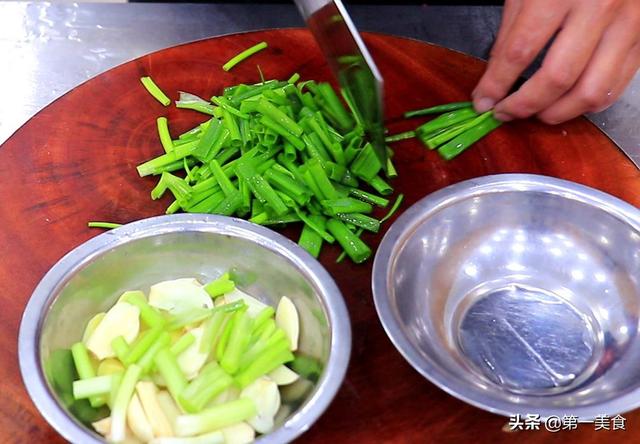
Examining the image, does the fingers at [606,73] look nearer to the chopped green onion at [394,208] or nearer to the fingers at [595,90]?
the fingers at [595,90]

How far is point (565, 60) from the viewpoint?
166 cm

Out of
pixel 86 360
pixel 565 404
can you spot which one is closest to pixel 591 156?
pixel 565 404

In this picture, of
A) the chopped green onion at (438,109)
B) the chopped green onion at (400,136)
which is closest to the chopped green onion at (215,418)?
the chopped green onion at (400,136)

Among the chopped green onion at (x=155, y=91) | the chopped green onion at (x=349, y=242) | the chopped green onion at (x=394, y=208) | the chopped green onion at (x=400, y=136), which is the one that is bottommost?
the chopped green onion at (x=394, y=208)

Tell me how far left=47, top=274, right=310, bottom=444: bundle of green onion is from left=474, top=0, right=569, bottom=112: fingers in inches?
31.0

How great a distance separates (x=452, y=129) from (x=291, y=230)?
495 mm

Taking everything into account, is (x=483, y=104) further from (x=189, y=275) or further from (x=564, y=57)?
(x=189, y=275)

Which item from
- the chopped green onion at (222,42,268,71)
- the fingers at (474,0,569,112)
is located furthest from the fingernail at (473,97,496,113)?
the chopped green onion at (222,42,268,71)

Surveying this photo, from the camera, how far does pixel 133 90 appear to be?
1.87 m

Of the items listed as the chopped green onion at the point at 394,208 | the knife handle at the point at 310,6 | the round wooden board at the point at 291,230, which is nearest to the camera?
the round wooden board at the point at 291,230

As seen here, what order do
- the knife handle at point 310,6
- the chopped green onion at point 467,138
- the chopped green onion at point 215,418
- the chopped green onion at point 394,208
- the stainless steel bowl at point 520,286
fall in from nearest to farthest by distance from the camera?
the chopped green onion at point 215,418 < the stainless steel bowl at point 520,286 < the knife handle at point 310,6 < the chopped green onion at point 394,208 < the chopped green onion at point 467,138

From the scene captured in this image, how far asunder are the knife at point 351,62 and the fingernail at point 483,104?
342 millimetres

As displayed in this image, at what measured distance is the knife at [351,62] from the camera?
143cm

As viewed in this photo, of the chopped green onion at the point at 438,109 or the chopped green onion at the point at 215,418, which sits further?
the chopped green onion at the point at 438,109
